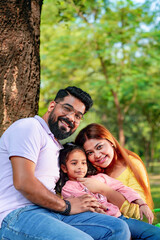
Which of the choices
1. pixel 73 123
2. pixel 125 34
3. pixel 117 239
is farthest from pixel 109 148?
pixel 125 34

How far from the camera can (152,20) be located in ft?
44.7

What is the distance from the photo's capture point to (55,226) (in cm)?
250

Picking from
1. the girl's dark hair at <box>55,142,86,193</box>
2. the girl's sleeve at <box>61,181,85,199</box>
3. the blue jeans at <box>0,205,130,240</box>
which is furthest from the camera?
the girl's dark hair at <box>55,142,86,193</box>

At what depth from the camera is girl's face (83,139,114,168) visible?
12.2ft

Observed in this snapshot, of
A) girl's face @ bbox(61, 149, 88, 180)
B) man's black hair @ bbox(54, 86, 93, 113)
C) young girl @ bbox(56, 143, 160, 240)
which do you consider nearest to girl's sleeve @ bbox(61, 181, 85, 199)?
young girl @ bbox(56, 143, 160, 240)

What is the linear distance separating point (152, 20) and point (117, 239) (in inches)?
487

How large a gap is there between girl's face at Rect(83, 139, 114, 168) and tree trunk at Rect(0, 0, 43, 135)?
79 centimetres

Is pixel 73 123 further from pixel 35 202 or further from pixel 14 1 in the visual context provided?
pixel 14 1

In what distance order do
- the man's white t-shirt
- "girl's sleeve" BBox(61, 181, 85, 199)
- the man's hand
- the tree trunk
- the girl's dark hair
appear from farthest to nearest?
1. the tree trunk
2. the girl's dark hair
3. "girl's sleeve" BBox(61, 181, 85, 199)
4. the man's hand
5. the man's white t-shirt

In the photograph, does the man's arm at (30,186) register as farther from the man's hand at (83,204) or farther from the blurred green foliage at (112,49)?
the blurred green foliage at (112,49)

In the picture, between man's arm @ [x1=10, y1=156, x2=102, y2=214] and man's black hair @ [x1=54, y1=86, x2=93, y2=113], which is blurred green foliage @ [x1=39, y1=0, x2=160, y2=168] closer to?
man's black hair @ [x1=54, y1=86, x2=93, y2=113]

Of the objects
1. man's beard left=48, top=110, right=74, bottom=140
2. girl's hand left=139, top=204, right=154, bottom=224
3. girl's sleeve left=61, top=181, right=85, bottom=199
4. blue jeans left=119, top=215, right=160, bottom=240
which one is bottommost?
blue jeans left=119, top=215, right=160, bottom=240

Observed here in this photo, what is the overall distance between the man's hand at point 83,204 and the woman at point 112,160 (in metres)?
0.78

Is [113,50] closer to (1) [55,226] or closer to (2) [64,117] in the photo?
(2) [64,117]
